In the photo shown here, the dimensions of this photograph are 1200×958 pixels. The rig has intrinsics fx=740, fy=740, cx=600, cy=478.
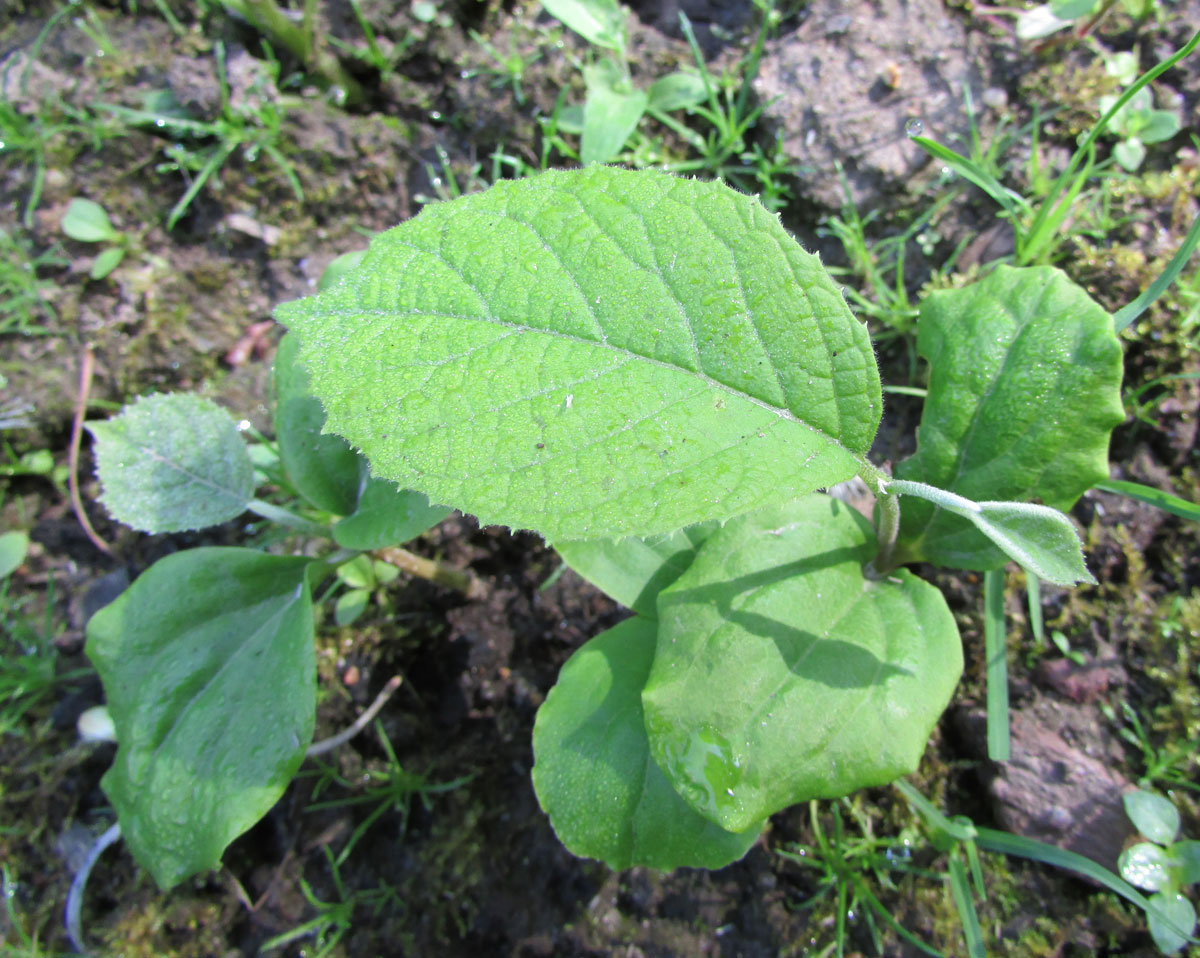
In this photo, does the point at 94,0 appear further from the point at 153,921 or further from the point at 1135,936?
the point at 1135,936

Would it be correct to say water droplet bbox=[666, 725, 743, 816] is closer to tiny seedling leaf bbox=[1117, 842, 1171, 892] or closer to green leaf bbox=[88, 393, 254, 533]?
tiny seedling leaf bbox=[1117, 842, 1171, 892]

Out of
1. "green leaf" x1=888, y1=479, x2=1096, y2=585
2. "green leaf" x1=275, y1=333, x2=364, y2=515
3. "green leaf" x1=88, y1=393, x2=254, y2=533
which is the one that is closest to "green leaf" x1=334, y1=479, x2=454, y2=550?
"green leaf" x1=275, y1=333, x2=364, y2=515

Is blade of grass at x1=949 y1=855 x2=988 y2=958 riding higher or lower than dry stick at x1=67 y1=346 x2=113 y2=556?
higher

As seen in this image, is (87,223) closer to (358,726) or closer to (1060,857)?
(358,726)

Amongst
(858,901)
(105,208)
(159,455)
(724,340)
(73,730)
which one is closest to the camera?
(724,340)

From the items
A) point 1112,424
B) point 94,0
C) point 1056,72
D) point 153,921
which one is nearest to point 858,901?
point 1112,424

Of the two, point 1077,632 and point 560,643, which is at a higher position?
point 1077,632
